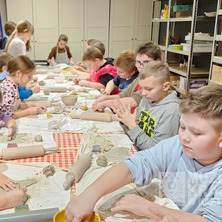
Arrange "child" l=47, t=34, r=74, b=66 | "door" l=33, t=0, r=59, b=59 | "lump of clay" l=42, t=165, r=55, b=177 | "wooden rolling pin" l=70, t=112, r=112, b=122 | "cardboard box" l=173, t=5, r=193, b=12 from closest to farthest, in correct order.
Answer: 1. "lump of clay" l=42, t=165, r=55, b=177
2. "wooden rolling pin" l=70, t=112, r=112, b=122
3. "cardboard box" l=173, t=5, r=193, b=12
4. "child" l=47, t=34, r=74, b=66
5. "door" l=33, t=0, r=59, b=59

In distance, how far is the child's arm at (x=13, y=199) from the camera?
0.98 m

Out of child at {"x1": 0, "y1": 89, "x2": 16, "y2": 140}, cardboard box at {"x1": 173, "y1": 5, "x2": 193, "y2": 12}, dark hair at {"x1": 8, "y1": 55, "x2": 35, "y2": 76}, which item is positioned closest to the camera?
child at {"x1": 0, "y1": 89, "x2": 16, "y2": 140}

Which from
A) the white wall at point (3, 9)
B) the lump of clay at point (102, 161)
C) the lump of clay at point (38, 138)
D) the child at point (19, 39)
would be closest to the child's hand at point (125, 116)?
the lump of clay at point (102, 161)

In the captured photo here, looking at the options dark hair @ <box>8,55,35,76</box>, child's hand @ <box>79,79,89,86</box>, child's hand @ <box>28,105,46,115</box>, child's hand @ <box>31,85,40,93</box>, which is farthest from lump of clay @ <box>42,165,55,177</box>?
child's hand @ <box>79,79,89,86</box>

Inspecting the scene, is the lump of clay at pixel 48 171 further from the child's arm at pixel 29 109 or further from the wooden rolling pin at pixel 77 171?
the child's arm at pixel 29 109

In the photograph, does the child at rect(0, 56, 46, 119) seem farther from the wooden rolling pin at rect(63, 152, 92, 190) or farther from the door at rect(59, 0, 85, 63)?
the door at rect(59, 0, 85, 63)

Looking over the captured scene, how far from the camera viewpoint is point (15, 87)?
2.04 metres

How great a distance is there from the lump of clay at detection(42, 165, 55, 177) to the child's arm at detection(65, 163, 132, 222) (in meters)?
0.30

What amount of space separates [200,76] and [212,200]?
3.58 meters

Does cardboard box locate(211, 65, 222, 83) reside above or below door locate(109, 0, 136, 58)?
below

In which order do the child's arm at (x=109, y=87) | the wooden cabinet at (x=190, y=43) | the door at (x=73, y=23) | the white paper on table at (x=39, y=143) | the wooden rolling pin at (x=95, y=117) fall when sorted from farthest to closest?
the door at (x=73, y=23)
the wooden cabinet at (x=190, y=43)
the child's arm at (x=109, y=87)
the wooden rolling pin at (x=95, y=117)
the white paper on table at (x=39, y=143)

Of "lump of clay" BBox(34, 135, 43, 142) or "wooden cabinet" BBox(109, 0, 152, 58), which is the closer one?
"lump of clay" BBox(34, 135, 43, 142)

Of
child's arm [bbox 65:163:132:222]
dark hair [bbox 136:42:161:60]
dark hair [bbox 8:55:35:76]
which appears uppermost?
dark hair [bbox 136:42:161:60]

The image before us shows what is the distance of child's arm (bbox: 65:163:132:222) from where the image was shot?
0.87 metres
